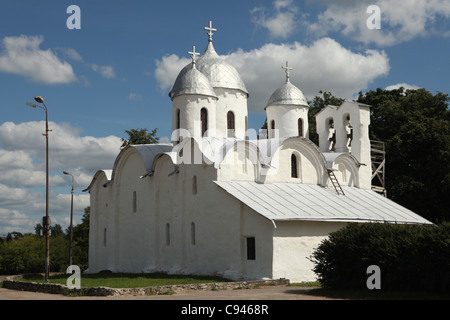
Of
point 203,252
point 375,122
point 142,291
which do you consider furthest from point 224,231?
point 375,122

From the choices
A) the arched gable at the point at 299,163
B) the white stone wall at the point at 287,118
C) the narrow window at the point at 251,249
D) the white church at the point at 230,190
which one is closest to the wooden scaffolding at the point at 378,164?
the white church at the point at 230,190

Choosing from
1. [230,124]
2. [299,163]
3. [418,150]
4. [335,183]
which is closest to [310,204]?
[299,163]

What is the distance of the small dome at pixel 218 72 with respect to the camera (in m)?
29.6

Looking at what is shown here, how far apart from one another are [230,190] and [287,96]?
9.94 m

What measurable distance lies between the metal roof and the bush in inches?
164

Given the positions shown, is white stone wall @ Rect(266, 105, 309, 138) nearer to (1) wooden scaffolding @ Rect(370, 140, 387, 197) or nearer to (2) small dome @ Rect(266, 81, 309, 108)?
(2) small dome @ Rect(266, 81, 309, 108)

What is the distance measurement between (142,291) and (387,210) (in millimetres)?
13579

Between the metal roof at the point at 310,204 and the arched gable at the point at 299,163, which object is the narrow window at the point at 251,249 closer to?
the metal roof at the point at 310,204

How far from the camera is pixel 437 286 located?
47.9 feet

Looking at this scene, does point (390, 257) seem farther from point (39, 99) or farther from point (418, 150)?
point (418, 150)

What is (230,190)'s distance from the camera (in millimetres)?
22672

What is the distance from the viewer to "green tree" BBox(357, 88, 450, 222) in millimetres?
32875

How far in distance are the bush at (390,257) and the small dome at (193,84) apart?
11.9m
